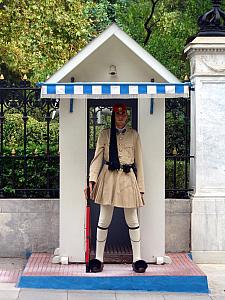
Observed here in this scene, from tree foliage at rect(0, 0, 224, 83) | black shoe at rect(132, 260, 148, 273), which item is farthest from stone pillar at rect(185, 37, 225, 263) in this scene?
tree foliage at rect(0, 0, 224, 83)

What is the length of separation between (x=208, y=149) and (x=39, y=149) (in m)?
2.46

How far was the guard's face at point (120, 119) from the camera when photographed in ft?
28.6

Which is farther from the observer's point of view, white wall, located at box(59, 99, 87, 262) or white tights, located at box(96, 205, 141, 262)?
white wall, located at box(59, 99, 87, 262)

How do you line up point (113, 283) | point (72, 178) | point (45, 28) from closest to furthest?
point (113, 283)
point (72, 178)
point (45, 28)

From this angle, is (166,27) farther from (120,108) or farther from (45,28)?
(120,108)

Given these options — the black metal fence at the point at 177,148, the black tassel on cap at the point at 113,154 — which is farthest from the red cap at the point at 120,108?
the black metal fence at the point at 177,148

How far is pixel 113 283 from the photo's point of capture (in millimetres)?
8312

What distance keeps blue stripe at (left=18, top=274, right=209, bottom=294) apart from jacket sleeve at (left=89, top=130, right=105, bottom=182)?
48.1 inches

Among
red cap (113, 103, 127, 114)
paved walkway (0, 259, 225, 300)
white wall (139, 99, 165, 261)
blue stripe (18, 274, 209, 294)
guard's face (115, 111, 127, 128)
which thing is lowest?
paved walkway (0, 259, 225, 300)

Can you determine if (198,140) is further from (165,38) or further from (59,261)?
(165,38)

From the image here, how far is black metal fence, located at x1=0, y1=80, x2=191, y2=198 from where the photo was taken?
10180 millimetres

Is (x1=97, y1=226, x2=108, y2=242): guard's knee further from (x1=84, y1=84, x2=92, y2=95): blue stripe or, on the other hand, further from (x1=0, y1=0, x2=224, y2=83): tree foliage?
(x1=0, y1=0, x2=224, y2=83): tree foliage

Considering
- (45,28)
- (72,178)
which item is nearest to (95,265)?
(72,178)

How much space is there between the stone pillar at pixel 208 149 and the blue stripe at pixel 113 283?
1592 mm
